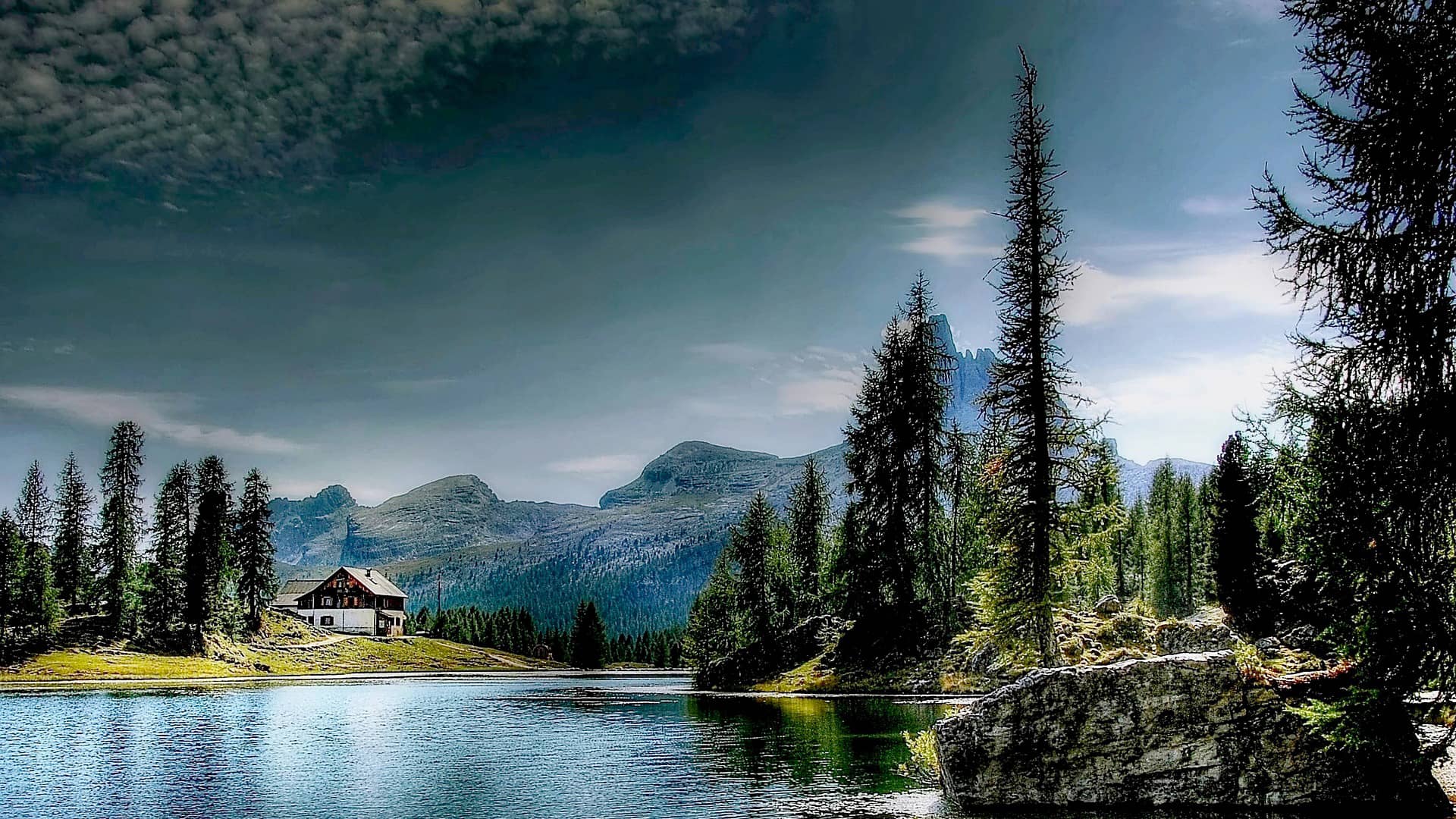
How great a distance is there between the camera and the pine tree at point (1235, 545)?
234 feet

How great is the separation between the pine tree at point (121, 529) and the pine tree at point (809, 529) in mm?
Answer: 65964

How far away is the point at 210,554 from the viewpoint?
333ft

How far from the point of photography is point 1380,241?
53.4 ft

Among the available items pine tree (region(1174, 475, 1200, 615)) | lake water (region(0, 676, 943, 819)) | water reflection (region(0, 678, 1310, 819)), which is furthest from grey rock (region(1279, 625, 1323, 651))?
pine tree (region(1174, 475, 1200, 615))

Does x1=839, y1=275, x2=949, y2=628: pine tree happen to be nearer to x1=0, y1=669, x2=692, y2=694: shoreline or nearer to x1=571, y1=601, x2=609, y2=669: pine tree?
x1=0, y1=669, x2=692, y2=694: shoreline

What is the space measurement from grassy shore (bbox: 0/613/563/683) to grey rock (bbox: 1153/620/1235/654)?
80.6 m

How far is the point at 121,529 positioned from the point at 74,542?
8920 mm

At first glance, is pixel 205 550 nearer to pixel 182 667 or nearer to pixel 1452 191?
pixel 182 667

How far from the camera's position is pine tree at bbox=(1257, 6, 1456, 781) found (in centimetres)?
1568

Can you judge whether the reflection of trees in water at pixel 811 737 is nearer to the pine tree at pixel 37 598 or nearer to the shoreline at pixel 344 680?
the shoreline at pixel 344 680

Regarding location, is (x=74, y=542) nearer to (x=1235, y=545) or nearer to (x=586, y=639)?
(x=586, y=639)

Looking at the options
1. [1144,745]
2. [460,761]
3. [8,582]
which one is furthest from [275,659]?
[1144,745]

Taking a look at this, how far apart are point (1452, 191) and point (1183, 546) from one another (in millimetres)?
98463

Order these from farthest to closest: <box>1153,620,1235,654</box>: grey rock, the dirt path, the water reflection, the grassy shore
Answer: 1. the dirt path
2. the grassy shore
3. <box>1153,620,1235,654</box>: grey rock
4. the water reflection
